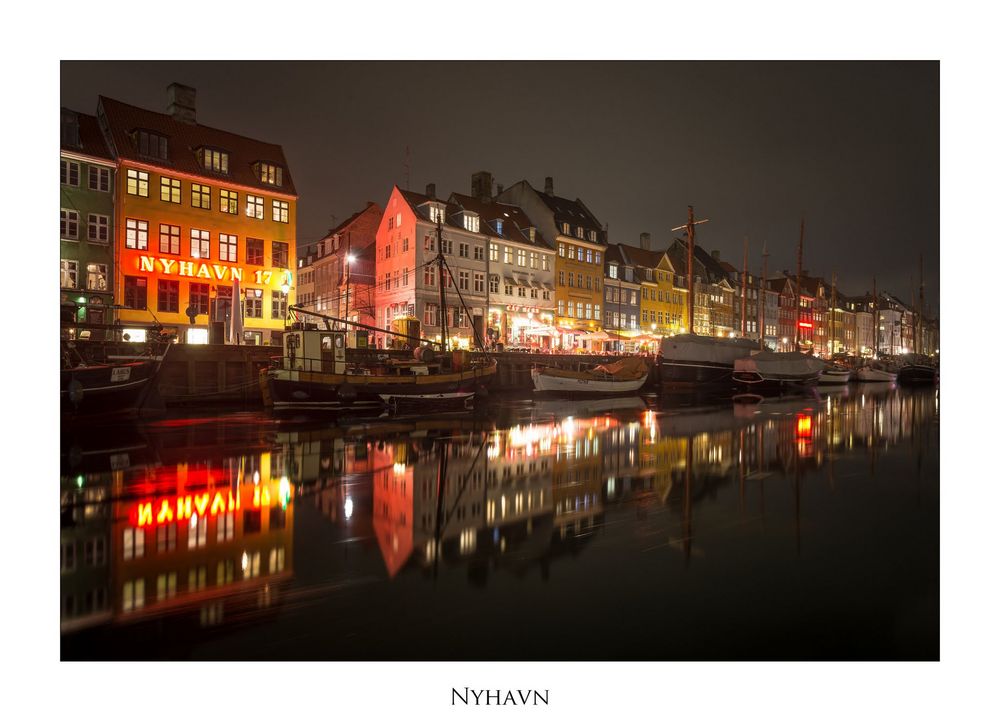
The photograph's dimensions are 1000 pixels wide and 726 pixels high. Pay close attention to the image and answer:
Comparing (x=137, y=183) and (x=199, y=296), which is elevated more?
(x=137, y=183)

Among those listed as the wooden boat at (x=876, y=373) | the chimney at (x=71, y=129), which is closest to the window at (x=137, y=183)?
the chimney at (x=71, y=129)

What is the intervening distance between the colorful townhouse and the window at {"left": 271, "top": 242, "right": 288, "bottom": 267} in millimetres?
24789

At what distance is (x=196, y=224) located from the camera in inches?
1281

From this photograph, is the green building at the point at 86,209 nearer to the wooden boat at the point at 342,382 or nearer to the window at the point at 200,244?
the window at the point at 200,244

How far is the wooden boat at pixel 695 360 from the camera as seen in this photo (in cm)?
3922

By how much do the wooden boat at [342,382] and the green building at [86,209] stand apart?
458 inches

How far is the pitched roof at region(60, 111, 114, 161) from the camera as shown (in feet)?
97.1

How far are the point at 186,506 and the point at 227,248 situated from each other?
1166 inches

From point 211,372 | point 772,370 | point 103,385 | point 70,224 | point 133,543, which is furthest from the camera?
point 772,370

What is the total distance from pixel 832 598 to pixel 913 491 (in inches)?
203

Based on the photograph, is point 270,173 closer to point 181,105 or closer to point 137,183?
point 181,105

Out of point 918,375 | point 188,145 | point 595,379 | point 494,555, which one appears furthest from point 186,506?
point 918,375

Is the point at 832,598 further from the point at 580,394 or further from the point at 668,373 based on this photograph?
the point at 668,373

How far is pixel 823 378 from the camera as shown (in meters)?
49.2
